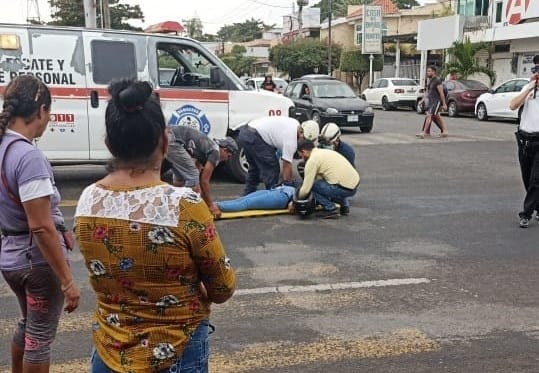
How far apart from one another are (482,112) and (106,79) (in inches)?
666

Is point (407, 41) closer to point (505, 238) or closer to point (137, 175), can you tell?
point (505, 238)

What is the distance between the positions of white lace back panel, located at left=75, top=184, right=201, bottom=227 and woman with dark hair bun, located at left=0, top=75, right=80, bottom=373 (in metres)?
0.77

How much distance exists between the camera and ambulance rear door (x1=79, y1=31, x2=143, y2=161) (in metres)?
8.76

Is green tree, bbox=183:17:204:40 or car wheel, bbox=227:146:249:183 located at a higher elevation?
green tree, bbox=183:17:204:40

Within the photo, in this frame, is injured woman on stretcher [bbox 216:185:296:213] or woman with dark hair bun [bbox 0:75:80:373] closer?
woman with dark hair bun [bbox 0:75:80:373]

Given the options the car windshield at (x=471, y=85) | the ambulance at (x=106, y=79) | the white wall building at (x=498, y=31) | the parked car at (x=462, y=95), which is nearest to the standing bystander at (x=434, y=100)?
the ambulance at (x=106, y=79)

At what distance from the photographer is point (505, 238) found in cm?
667

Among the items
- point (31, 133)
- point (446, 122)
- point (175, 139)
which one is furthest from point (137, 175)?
point (446, 122)

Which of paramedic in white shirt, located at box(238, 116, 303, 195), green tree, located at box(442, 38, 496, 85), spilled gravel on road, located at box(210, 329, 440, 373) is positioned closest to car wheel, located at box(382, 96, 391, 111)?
green tree, located at box(442, 38, 496, 85)

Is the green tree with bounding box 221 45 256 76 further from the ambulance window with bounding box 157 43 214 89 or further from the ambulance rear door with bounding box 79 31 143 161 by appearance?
the ambulance rear door with bounding box 79 31 143 161

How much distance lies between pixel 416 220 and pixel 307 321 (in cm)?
346

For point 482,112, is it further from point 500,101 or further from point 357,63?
point 357,63

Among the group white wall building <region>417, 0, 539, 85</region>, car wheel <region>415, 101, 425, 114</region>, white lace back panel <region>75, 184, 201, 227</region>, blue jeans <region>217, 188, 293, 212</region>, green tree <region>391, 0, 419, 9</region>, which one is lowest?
car wheel <region>415, 101, 425, 114</region>

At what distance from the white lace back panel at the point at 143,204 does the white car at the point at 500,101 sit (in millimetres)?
19942
